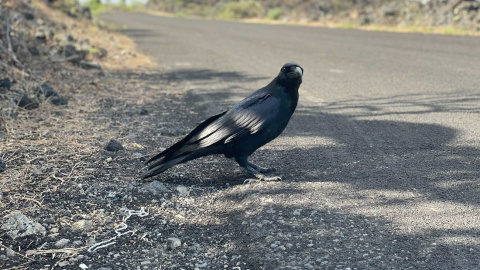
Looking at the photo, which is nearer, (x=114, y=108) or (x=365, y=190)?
(x=365, y=190)

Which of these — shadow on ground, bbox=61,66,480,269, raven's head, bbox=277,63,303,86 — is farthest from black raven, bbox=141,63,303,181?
shadow on ground, bbox=61,66,480,269

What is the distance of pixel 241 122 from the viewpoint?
3.62 m

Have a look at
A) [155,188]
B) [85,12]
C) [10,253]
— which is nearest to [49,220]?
[10,253]

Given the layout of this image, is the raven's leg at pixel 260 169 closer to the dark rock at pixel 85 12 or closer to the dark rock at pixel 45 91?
the dark rock at pixel 45 91

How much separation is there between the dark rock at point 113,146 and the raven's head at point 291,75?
5.11ft

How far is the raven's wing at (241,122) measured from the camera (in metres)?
3.59

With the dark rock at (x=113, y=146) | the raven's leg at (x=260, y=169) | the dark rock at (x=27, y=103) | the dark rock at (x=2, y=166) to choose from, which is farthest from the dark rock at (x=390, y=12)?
the dark rock at (x=2, y=166)

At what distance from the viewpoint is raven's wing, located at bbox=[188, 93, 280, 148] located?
3590 millimetres

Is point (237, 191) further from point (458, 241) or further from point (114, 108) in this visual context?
point (114, 108)

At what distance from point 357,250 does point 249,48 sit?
10487mm

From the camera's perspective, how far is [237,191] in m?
3.60

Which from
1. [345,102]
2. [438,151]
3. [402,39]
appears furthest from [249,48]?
[438,151]

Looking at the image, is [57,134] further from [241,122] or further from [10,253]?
[10,253]

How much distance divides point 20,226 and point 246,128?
1.49 meters
